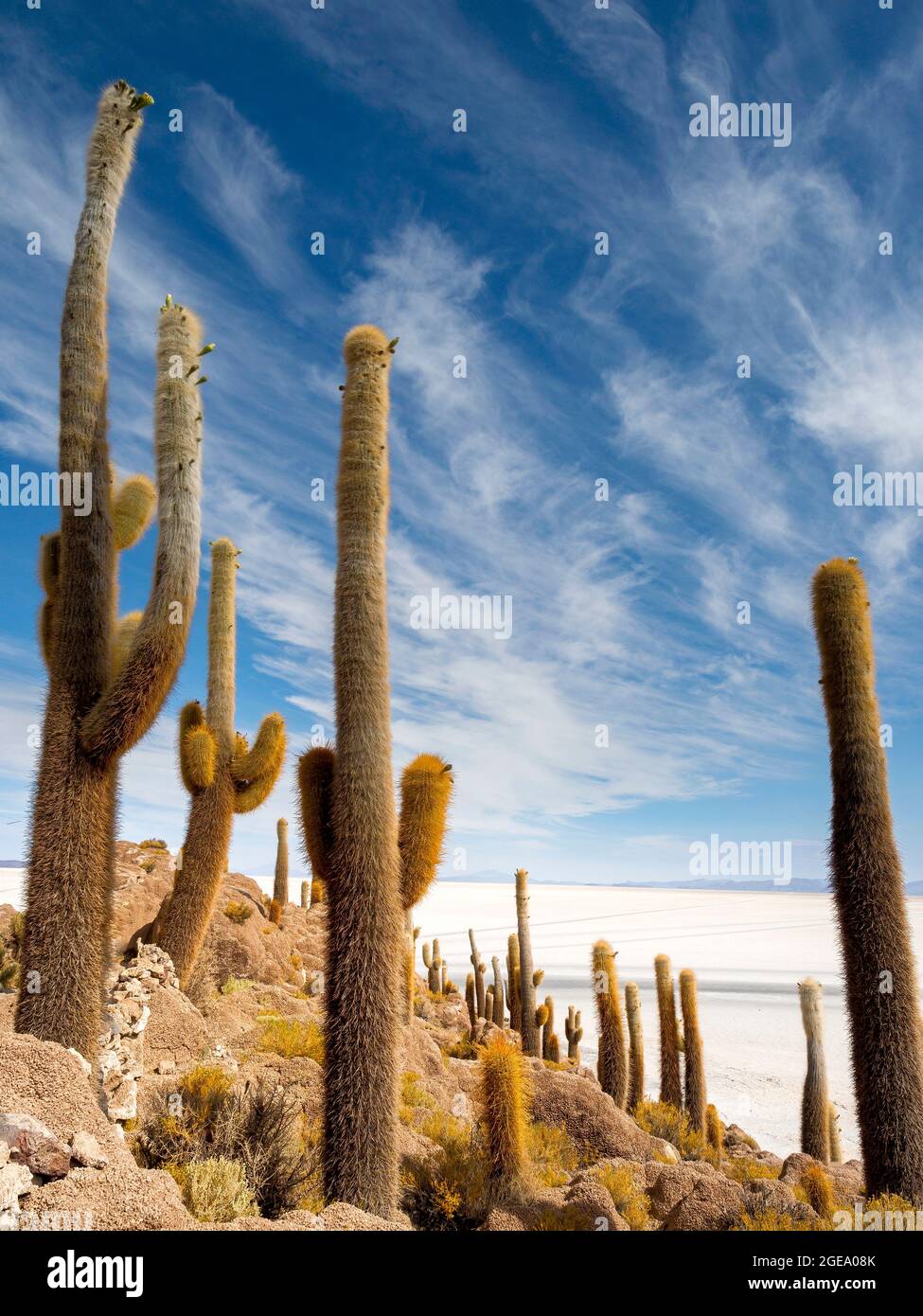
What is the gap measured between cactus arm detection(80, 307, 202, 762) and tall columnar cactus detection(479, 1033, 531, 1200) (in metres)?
5.15

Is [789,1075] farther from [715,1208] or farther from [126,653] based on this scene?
[126,653]

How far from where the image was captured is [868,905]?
9328 millimetres

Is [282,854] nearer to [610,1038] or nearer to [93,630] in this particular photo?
[610,1038]

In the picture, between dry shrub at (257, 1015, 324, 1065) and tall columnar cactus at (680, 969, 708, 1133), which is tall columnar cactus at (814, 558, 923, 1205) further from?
tall columnar cactus at (680, 969, 708, 1133)

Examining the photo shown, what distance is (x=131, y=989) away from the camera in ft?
34.4

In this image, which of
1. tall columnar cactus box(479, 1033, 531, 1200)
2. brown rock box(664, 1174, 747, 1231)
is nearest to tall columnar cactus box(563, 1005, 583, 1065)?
tall columnar cactus box(479, 1033, 531, 1200)

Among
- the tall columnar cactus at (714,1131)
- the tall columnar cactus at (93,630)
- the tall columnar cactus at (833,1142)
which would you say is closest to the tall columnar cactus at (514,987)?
the tall columnar cactus at (714,1131)

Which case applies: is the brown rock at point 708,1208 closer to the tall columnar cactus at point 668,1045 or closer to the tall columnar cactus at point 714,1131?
the tall columnar cactus at point 714,1131

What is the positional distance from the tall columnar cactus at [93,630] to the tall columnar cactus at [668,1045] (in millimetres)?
13142

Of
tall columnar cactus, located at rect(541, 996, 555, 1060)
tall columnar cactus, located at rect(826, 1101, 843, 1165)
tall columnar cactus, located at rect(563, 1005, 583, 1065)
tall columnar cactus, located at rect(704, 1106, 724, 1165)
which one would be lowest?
tall columnar cactus, located at rect(826, 1101, 843, 1165)

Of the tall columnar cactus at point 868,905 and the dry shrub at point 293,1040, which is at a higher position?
the tall columnar cactus at point 868,905

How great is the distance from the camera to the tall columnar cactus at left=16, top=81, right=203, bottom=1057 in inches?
298

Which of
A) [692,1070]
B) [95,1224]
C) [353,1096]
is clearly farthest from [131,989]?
[692,1070]

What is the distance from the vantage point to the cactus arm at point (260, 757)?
1337cm
